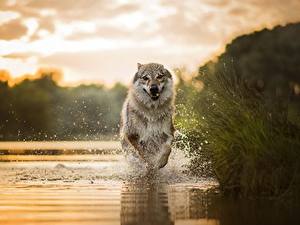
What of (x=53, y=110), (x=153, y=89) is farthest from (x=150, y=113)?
(x=53, y=110)

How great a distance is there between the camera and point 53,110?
296ft

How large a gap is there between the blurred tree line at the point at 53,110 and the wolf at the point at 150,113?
47528 mm

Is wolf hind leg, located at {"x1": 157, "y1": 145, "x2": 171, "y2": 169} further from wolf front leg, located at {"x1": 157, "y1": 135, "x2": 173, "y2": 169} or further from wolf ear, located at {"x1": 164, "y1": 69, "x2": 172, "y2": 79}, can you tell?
wolf ear, located at {"x1": 164, "y1": 69, "x2": 172, "y2": 79}

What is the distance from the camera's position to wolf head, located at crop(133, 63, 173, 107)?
624 inches

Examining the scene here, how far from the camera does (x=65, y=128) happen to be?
79312 millimetres

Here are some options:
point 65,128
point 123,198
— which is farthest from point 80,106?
point 123,198

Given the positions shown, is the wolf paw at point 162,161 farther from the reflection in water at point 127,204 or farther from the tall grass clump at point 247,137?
the tall grass clump at point 247,137

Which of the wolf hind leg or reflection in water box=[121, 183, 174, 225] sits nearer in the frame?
reflection in water box=[121, 183, 174, 225]

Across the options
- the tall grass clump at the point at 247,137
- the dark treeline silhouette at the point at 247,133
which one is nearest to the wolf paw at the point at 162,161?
the dark treeline silhouette at the point at 247,133

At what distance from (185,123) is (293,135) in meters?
5.64

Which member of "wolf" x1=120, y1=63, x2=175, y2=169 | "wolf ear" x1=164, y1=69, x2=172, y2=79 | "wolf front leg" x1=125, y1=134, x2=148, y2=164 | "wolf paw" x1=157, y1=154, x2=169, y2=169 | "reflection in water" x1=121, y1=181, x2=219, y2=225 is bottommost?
"reflection in water" x1=121, y1=181, x2=219, y2=225

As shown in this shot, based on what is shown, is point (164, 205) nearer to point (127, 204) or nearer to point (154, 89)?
point (127, 204)

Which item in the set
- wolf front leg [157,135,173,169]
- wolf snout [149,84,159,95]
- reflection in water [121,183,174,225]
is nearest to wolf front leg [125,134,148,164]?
wolf front leg [157,135,173,169]

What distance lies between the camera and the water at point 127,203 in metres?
7.96
